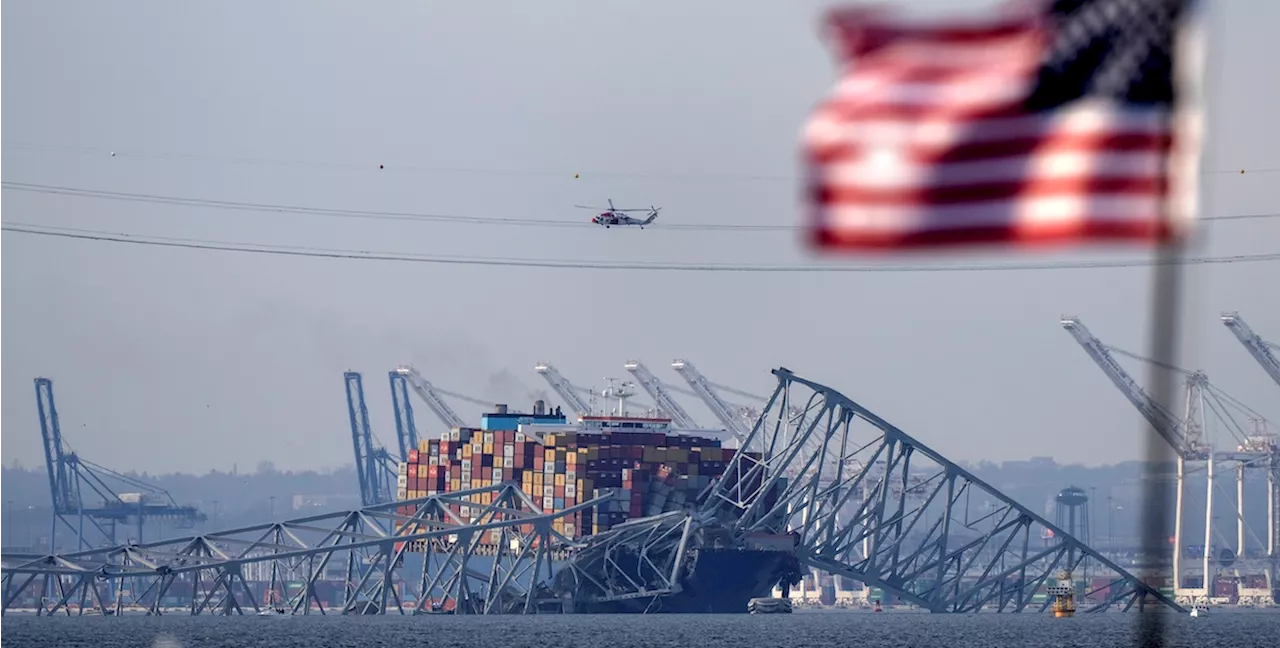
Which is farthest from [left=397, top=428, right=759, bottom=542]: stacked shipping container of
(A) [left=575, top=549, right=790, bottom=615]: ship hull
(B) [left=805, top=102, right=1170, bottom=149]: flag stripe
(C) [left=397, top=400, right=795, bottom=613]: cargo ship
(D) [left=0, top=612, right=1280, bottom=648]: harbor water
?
(B) [left=805, top=102, right=1170, bottom=149]: flag stripe

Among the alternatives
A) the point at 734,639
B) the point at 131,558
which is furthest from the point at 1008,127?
the point at 131,558

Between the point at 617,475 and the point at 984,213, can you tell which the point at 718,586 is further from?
the point at 984,213

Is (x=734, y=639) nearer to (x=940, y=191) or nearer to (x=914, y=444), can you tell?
(x=914, y=444)

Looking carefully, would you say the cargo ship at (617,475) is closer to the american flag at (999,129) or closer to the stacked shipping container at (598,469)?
the stacked shipping container at (598,469)

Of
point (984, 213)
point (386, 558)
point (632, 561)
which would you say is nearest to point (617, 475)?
point (632, 561)

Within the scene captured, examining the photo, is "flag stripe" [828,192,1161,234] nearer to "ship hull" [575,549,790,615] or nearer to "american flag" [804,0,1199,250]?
"american flag" [804,0,1199,250]

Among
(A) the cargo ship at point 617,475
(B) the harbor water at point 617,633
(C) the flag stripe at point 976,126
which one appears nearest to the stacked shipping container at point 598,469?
(A) the cargo ship at point 617,475

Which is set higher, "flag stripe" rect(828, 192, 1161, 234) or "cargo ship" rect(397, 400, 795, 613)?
"cargo ship" rect(397, 400, 795, 613)
